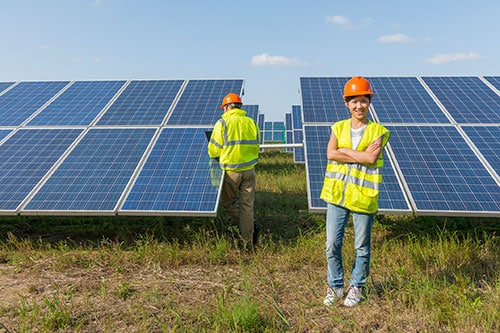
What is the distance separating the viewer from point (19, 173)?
6285 mm

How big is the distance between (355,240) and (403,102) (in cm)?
491

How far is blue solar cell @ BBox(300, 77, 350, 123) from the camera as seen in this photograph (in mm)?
7445

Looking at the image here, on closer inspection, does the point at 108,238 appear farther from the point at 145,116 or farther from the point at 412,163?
the point at 412,163

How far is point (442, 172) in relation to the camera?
19.2 feet

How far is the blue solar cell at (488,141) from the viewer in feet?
19.8

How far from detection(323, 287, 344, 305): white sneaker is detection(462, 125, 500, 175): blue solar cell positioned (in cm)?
354

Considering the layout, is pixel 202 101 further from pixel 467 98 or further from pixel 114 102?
pixel 467 98

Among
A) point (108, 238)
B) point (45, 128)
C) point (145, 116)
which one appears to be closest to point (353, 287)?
point (108, 238)

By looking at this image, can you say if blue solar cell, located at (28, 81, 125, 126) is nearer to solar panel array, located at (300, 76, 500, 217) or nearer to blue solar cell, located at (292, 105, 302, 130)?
solar panel array, located at (300, 76, 500, 217)

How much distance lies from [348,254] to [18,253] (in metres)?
5.02

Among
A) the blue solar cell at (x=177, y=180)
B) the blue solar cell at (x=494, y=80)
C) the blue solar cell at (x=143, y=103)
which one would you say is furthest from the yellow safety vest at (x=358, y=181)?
the blue solar cell at (x=494, y=80)

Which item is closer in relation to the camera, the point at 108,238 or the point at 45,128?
the point at 108,238

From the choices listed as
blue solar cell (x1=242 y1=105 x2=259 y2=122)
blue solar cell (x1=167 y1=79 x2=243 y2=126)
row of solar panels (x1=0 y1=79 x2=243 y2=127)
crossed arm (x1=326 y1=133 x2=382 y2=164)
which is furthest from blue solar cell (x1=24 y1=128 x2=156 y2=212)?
blue solar cell (x1=242 y1=105 x2=259 y2=122)

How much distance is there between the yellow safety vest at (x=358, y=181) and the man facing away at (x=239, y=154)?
85.4 inches
